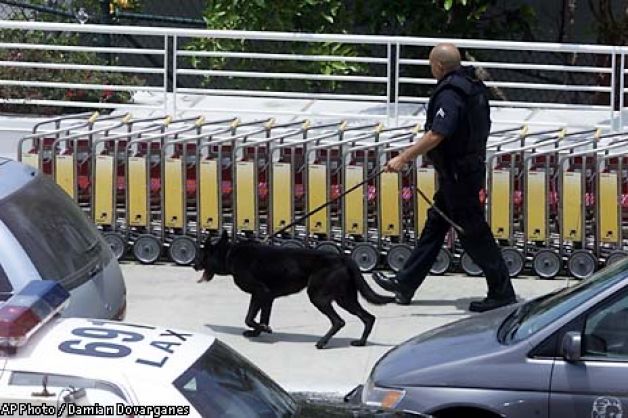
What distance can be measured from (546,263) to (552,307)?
457cm

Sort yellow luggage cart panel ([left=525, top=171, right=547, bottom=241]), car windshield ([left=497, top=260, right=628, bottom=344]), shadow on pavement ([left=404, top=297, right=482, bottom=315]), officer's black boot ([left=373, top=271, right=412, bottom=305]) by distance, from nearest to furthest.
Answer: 1. car windshield ([left=497, top=260, right=628, bottom=344])
2. officer's black boot ([left=373, top=271, right=412, bottom=305])
3. shadow on pavement ([left=404, top=297, right=482, bottom=315])
4. yellow luggage cart panel ([left=525, top=171, right=547, bottom=241])

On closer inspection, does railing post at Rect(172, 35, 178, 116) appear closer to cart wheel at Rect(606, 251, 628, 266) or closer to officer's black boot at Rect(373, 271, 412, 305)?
officer's black boot at Rect(373, 271, 412, 305)

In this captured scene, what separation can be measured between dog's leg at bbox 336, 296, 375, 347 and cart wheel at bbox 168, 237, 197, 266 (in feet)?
8.08

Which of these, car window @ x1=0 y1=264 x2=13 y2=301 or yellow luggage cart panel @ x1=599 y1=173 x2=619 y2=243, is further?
yellow luggage cart panel @ x1=599 y1=173 x2=619 y2=243

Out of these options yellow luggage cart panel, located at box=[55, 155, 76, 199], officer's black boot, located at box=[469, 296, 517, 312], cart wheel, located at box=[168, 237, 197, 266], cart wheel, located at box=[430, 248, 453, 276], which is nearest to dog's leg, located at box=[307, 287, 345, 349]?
officer's black boot, located at box=[469, 296, 517, 312]

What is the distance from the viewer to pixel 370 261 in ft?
37.9

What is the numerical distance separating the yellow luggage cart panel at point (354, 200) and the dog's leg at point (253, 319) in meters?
1.87

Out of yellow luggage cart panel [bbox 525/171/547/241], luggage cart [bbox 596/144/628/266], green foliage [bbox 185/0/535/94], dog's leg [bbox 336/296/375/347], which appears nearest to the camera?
dog's leg [bbox 336/296/375/347]

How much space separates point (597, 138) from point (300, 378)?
3.63 m

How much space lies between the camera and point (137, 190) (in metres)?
11.8

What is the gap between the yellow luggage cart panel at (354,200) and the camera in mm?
11477

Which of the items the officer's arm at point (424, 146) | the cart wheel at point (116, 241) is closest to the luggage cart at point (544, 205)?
the officer's arm at point (424, 146)

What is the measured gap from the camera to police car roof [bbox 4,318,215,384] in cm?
463

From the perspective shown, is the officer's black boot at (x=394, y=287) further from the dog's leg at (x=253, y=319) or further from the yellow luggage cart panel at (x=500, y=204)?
the yellow luggage cart panel at (x=500, y=204)
